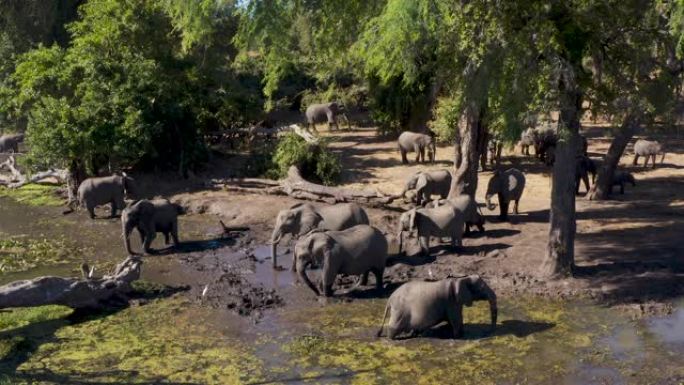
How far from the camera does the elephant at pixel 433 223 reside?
17672mm

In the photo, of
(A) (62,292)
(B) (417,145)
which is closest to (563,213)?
(A) (62,292)

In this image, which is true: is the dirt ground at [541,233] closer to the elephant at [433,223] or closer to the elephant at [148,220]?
the elephant at [433,223]

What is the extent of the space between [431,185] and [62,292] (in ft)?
33.5

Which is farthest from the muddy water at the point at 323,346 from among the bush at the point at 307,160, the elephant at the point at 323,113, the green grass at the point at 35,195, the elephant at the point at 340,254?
the elephant at the point at 323,113

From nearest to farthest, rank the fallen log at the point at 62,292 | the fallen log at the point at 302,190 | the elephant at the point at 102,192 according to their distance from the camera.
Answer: the fallen log at the point at 62,292 → the fallen log at the point at 302,190 → the elephant at the point at 102,192

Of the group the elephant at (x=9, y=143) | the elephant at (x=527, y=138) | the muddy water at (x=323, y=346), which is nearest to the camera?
the muddy water at (x=323, y=346)

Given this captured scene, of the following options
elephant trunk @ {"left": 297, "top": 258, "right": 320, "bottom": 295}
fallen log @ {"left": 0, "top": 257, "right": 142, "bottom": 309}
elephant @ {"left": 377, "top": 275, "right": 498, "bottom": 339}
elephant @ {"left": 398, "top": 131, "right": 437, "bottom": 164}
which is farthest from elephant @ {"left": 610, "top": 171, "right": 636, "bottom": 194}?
fallen log @ {"left": 0, "top": 257, "right": 142, "bottom": 309}

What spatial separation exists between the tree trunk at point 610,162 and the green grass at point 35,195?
15.5 metres

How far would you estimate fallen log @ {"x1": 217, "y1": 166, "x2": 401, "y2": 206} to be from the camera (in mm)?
21969

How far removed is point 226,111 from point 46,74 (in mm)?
6339

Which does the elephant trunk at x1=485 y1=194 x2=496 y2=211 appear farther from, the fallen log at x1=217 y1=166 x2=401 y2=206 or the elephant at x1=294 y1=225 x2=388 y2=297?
the elephant at x1=294 y1=225 x2=388 y2=297

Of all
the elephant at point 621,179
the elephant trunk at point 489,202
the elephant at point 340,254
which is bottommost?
the elephant at point 340,254

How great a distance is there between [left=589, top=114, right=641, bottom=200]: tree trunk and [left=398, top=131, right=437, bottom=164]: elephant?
22.2 ft

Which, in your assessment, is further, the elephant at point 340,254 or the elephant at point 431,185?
the elephant at point 431,185
